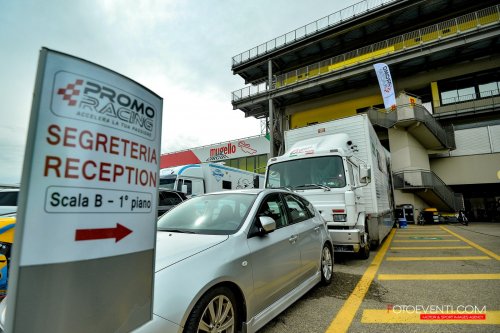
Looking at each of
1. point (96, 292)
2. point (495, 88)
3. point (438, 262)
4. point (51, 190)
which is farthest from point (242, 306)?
point (495, 88)

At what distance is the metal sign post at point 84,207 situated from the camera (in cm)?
121

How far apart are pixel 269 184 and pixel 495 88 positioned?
24100mm

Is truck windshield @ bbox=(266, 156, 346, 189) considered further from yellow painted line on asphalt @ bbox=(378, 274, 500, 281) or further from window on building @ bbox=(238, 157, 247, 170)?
window on building @ bbox=(238, 157, 247, 170)

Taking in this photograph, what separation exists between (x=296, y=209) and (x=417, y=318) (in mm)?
2027

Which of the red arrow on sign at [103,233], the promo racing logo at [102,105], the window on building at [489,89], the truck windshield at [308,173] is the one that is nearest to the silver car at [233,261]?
the red arrow on sign at [103,233]

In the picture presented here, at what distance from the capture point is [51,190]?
128 cm

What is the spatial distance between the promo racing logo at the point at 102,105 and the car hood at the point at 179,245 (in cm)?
107

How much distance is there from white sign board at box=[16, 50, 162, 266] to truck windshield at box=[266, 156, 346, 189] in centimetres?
511

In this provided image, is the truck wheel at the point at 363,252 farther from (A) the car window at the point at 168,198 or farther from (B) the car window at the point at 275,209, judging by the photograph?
(A) the car window at the point at 168,198

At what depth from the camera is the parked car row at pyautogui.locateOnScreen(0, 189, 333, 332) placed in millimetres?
2031

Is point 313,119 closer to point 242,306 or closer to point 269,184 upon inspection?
point 269,184

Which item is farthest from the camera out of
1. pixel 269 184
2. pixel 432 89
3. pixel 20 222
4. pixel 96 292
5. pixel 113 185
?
pixel 432 89

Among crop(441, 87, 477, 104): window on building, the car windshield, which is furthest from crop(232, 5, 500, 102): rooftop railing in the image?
the car windshield

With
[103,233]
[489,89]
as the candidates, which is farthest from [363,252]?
[489,89]
